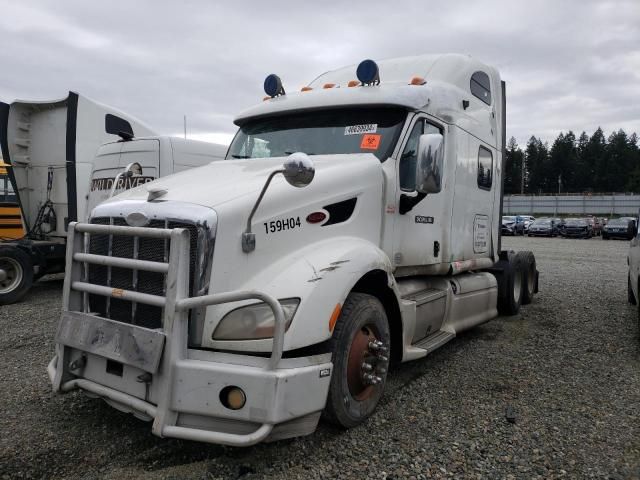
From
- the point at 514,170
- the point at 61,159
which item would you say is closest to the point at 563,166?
the point at 514,170

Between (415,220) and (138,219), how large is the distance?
2692mm

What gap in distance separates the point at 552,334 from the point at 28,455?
6134mm

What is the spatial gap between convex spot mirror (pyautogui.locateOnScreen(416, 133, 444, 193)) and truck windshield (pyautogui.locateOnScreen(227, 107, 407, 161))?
40 centimetres

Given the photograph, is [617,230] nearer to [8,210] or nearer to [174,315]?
[8,210]

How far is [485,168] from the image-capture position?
21.7 ft

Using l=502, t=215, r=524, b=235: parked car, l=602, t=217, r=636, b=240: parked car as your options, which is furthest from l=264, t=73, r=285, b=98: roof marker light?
l=502, t=215, r=524, b=235: parked car

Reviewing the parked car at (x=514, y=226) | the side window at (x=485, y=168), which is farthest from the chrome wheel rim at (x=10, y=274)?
the parked car at (x=514, y=226)

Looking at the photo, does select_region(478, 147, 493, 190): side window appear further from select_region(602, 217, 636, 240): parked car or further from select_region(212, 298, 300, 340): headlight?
select_region(602, 217, 636, 240): parked car

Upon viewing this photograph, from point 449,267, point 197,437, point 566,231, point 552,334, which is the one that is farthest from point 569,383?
point 566,231

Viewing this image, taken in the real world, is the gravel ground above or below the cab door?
below

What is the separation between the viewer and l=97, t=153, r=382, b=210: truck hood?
131 inches

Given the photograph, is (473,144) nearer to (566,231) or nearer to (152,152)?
(152,152)

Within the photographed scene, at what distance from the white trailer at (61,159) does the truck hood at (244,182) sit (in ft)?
16.3

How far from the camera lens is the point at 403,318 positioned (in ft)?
14.0
